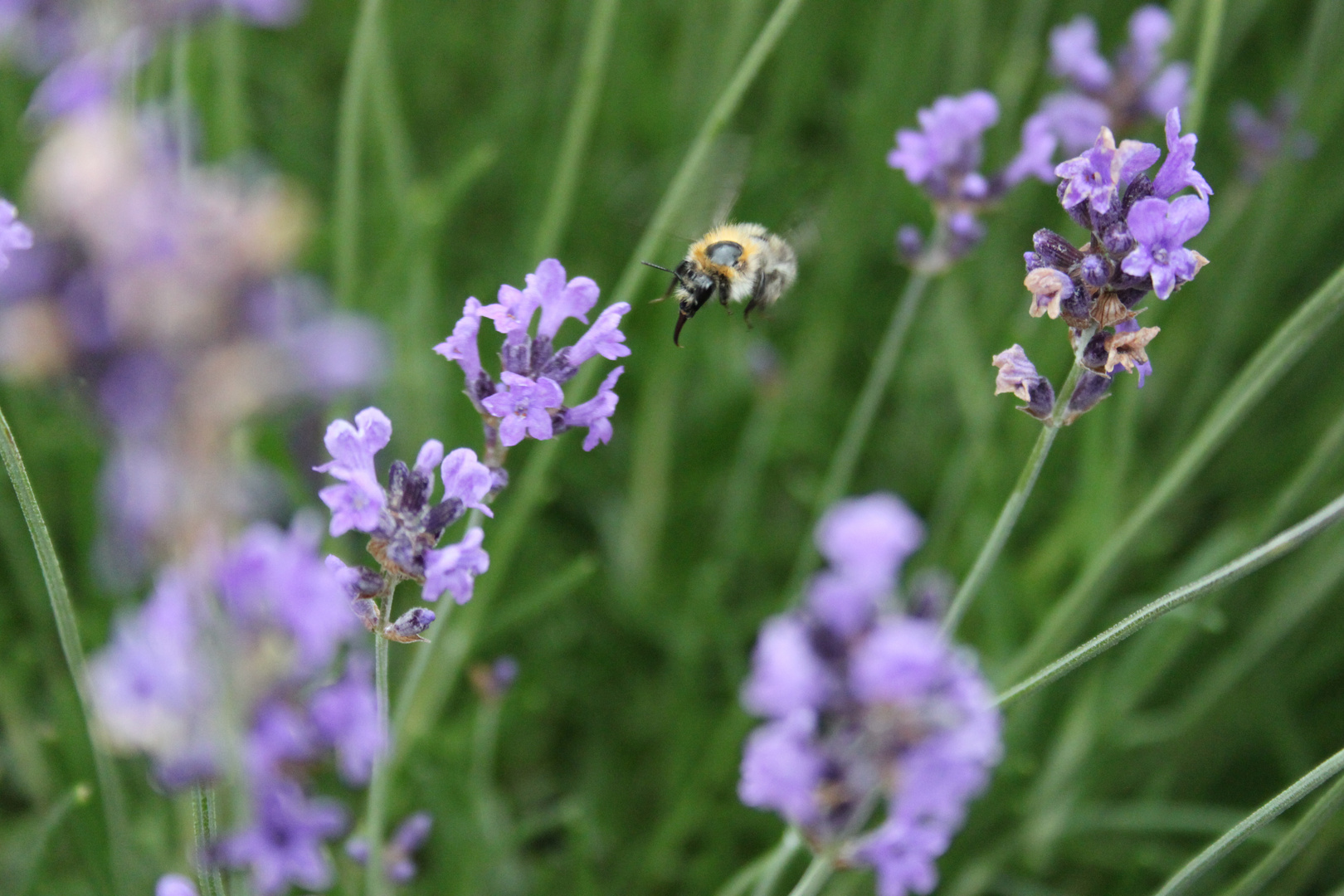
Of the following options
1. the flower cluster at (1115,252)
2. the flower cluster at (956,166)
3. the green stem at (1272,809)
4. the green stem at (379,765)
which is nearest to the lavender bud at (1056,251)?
Result: the flower cluster at (1115,252)

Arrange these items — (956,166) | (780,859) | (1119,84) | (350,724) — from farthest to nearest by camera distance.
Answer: (1119,84) < (956,166) < (780,859) < (350,724)

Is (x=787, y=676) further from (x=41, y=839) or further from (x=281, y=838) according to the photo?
(x=41, y=839)

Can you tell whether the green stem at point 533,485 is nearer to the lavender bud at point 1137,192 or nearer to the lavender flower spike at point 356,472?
the lavender flower spike at point 356,472

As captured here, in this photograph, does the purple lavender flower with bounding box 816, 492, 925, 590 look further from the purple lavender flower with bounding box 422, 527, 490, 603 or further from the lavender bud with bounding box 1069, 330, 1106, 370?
the lavender bud with bounding box 1069, 330, 1106, 370

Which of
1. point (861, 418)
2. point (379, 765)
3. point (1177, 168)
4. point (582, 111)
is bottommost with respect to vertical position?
point (379, 765)

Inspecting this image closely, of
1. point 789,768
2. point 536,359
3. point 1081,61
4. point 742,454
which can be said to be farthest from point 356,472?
point 742,454

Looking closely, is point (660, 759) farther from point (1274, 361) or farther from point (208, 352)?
point (208, 352)

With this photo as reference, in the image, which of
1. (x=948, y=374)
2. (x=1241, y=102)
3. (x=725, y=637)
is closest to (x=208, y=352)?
(x=725, y=637)
